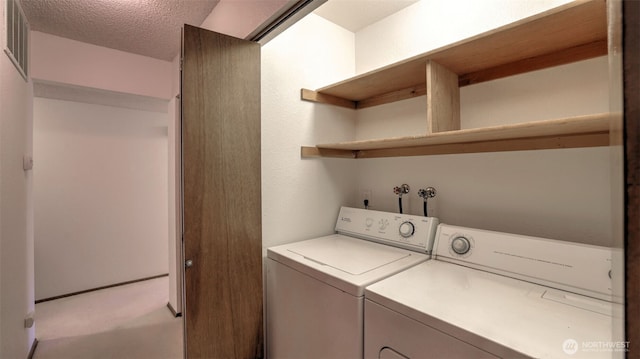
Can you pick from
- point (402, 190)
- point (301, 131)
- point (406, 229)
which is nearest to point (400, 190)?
point (402, 190)

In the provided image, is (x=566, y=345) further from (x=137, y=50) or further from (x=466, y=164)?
(x=137, y=50)

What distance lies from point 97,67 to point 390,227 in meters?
2.84

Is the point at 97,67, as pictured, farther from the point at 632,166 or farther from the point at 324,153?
the point at 632,166

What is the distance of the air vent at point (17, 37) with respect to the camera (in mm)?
1482

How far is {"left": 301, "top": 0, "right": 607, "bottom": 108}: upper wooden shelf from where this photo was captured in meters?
1.05

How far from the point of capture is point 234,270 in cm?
155

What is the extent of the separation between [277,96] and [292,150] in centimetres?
36

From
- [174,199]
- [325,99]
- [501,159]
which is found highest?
[325,99]

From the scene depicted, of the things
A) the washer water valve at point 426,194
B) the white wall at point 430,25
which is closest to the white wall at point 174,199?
the white wall at point 430,25

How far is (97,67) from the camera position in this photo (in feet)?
8.09

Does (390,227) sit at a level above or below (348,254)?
above


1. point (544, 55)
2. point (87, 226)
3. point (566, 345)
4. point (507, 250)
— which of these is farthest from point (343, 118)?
point (87, 226)

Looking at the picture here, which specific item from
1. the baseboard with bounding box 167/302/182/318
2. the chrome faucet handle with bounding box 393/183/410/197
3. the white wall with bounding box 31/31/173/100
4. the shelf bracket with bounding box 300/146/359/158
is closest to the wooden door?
the shelf bracket with bounding box 300/146/359/158

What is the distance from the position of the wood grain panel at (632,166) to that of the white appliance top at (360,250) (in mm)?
878
